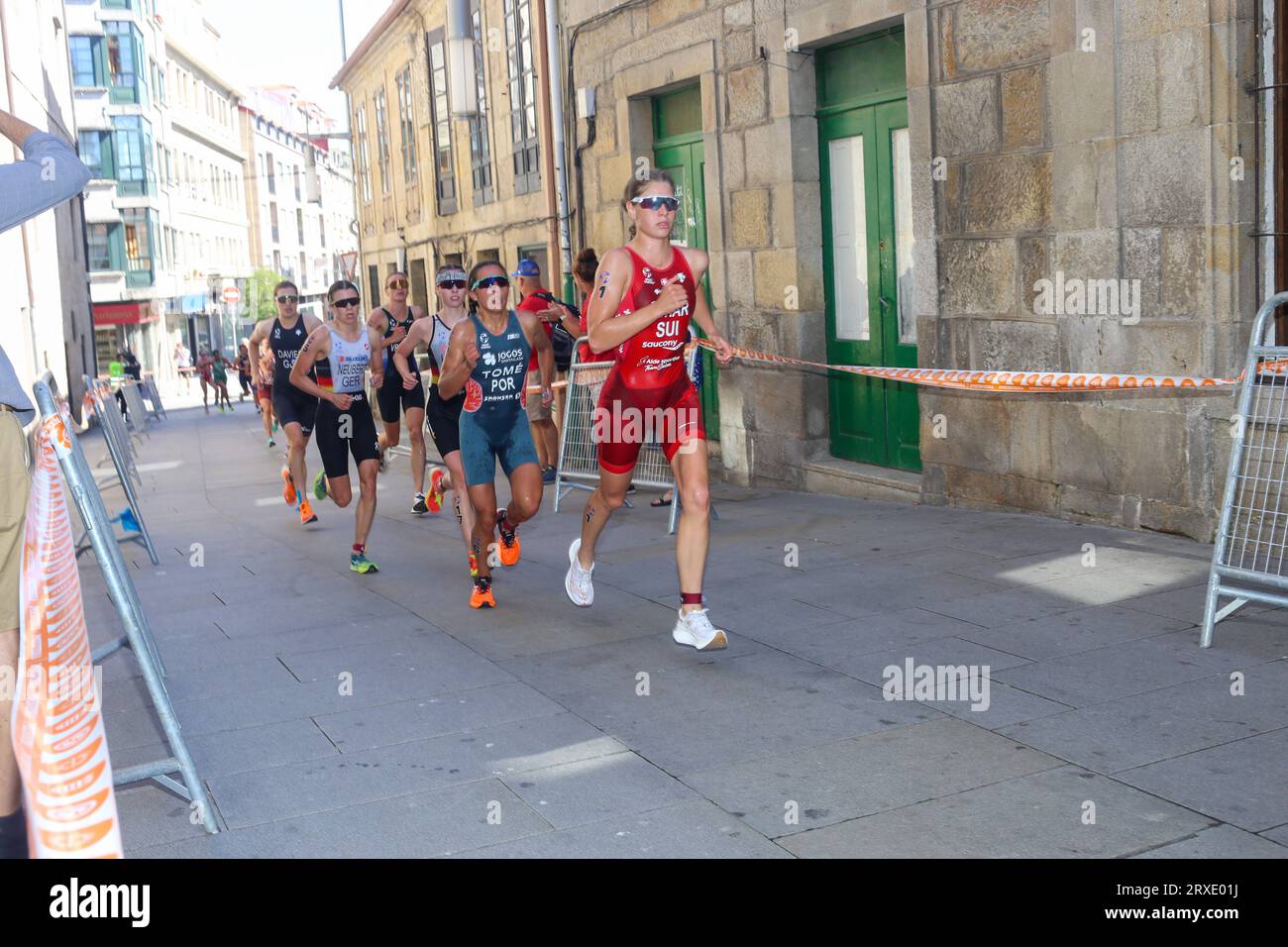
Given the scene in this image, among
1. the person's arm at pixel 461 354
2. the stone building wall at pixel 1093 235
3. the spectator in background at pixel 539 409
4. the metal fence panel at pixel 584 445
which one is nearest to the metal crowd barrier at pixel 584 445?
the metal fence panel at pixel 584 445

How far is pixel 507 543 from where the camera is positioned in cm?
755

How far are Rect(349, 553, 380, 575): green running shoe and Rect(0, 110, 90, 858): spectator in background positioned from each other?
443 centimetres

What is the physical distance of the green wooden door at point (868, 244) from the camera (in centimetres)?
974

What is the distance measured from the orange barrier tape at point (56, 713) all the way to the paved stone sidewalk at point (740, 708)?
3.20 ft

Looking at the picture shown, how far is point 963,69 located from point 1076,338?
1.93m

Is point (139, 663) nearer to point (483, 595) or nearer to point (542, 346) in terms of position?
point (483, 595)

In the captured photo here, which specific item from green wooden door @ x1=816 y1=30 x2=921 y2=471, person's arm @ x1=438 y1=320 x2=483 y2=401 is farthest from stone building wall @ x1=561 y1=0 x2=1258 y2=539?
person's arm @ x1=438 y1=320 x2=483 y2=401

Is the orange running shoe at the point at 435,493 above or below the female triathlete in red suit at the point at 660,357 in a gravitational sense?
below

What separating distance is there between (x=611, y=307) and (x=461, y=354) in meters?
1.32

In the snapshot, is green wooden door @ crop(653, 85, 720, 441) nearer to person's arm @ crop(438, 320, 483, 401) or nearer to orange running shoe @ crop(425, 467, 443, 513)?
orange running shoe @ crop(425, 467, 443, 513)

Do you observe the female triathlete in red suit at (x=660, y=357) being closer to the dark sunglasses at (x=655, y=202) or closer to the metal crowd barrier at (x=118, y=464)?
the dark sunglasses at (x=655, y=202)
